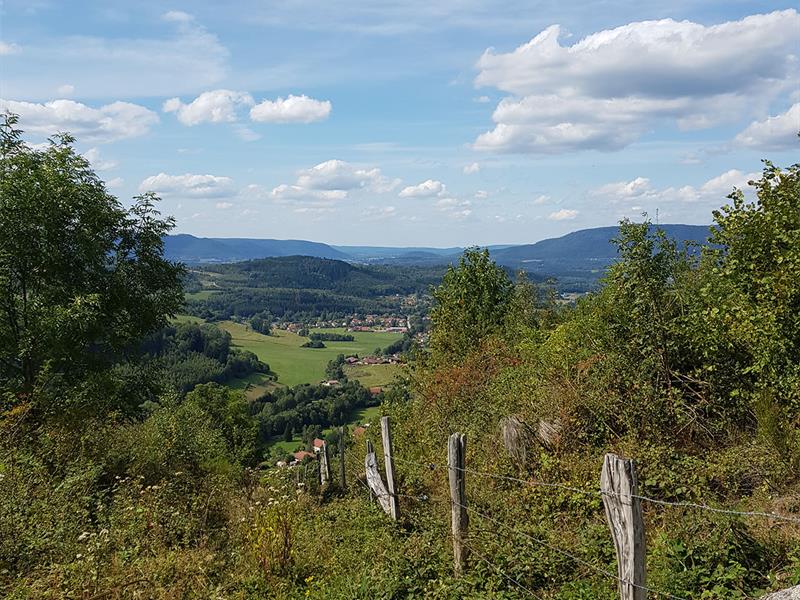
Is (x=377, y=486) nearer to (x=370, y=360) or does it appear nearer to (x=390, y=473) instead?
(x=390, y=473)

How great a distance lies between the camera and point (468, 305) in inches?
1048

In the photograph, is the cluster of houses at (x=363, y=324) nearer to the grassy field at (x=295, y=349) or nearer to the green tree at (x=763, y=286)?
the grassy field at (x=295, y=349)

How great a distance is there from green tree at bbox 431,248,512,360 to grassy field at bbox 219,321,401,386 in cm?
6590

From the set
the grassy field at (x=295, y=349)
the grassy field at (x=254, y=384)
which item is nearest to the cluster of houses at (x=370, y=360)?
the grassy field at (x=295, y=349)

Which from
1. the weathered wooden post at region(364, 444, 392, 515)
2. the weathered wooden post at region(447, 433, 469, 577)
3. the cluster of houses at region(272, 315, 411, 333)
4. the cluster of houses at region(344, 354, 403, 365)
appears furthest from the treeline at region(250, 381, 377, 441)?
the cluster of houses at region(272, 315, 411, 333)

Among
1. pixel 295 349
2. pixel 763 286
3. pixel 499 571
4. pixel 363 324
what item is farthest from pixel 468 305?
pixel 363 324

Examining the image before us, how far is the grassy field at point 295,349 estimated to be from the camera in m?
101

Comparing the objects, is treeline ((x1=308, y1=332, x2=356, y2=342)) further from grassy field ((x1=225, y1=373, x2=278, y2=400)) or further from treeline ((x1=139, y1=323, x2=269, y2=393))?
grassy field ((x1=225, y1=373, x2=278, y2=400))

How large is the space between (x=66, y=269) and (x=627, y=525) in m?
12.4

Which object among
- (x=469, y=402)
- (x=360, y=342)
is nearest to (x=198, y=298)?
(x=360, y=342)

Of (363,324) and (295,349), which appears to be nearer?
(295,349)

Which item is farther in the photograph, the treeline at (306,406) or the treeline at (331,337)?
the treeline at (331,337)

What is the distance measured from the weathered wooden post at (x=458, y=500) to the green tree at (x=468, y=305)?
695 inches

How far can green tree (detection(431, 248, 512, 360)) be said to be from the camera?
25.1 metres
